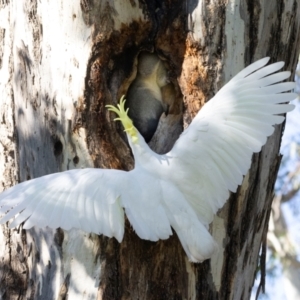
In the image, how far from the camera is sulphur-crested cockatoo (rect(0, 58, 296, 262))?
162cm

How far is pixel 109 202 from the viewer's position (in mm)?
1655

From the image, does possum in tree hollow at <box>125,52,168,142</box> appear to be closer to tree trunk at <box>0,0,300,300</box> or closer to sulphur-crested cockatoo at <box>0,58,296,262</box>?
tree trunk at <box>0,0,300,300</box>

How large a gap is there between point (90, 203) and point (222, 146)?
443 mm

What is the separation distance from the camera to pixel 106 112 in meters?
1.94

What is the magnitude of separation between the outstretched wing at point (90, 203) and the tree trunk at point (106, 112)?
0.54ft

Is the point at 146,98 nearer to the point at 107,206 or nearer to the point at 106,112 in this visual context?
the point at 106,112

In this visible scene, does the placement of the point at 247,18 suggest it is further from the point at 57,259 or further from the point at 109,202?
the point at 57,259

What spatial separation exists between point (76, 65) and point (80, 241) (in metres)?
0.60

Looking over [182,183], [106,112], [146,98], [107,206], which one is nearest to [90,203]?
[107,206]

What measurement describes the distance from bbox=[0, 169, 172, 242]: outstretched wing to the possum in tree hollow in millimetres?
523

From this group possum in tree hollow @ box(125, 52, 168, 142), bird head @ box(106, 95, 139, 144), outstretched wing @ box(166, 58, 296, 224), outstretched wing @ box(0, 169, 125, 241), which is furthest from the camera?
possum in tree hollow @ box(125, 52, 168, 142)

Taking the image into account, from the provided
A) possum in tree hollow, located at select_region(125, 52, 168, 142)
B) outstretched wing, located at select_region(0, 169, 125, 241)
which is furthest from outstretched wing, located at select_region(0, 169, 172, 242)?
possum in tree hollow, located at select_region(125, 52, 168, 142)

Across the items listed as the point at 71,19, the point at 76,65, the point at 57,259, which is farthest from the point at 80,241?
the point at 71,19

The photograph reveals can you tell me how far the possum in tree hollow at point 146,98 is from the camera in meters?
2.13
